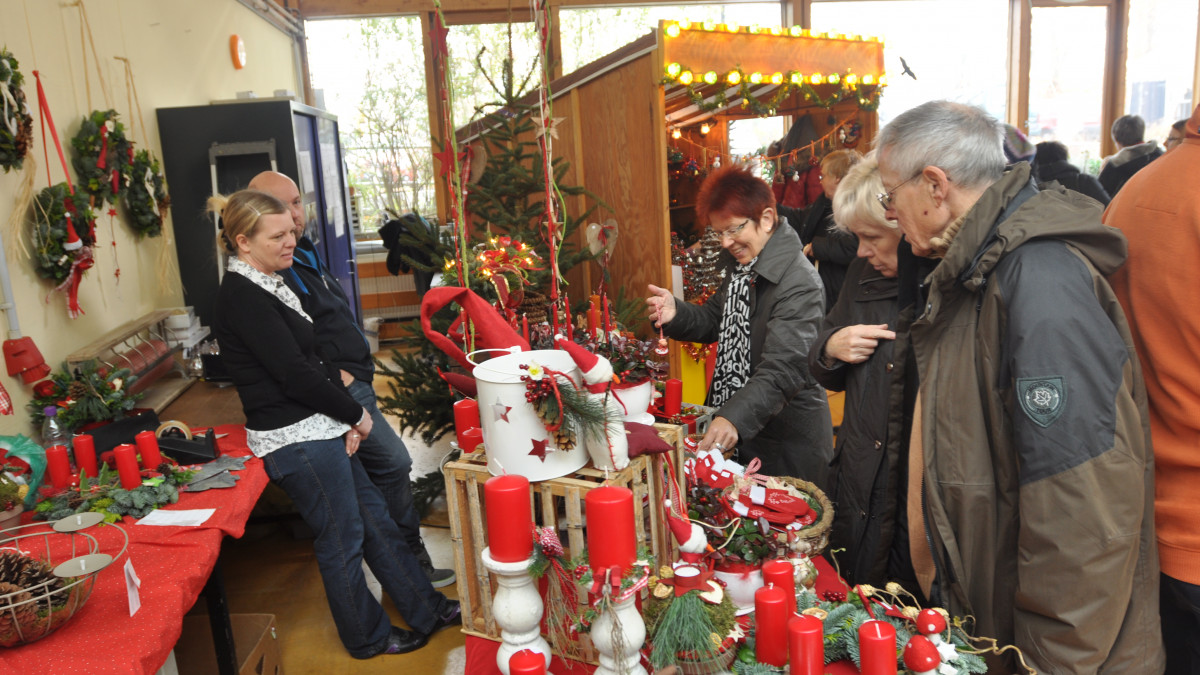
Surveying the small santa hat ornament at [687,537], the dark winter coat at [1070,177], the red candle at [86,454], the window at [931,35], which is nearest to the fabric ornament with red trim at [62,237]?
the red candle at [86,454]

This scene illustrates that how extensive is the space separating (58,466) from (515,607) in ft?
6.47

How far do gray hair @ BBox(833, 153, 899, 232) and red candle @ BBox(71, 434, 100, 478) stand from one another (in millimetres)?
2386

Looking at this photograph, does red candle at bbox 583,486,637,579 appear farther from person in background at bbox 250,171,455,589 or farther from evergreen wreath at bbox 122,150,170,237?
evergreen wreath at bbox 122,150,170,237

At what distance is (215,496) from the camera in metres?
2.33

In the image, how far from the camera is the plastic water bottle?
2791 mm

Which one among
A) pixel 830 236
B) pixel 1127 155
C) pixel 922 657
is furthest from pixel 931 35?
pixel 922 657

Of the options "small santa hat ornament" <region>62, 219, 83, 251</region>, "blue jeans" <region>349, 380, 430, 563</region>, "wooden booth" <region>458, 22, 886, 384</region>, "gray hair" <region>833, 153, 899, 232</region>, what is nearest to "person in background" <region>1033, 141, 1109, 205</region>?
"wooden booth" <region>458, 22, 886, 384</region>

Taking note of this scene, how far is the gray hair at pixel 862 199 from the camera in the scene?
5.73ft

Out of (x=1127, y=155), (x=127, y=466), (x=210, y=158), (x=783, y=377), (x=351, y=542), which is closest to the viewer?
(x=783, y=377)

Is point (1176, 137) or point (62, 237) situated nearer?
point (1176, 137)

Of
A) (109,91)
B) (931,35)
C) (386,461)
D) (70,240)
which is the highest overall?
(931,35)

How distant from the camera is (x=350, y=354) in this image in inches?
117

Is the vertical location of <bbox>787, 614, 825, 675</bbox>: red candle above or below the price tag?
above

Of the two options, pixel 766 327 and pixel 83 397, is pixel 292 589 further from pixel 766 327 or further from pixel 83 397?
pixel 766 327
